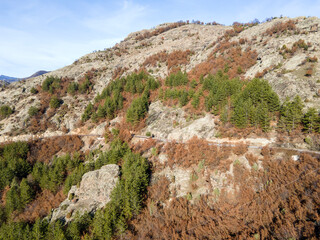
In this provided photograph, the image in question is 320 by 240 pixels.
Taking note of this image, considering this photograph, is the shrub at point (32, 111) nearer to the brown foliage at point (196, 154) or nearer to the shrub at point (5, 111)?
the shrub at point (5, 111)

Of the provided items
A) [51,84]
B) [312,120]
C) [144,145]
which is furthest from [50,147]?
[312,120]

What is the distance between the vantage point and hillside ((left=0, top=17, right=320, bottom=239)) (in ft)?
65.0

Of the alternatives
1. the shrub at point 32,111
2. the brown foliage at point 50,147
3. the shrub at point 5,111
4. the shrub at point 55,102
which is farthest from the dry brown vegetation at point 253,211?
the shrub at point 5,111

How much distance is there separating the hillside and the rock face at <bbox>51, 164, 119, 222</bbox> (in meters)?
0.18

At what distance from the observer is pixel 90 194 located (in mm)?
28500

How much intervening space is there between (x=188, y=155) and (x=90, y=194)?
62.4ft

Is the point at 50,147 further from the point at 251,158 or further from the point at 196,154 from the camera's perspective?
the point at 251,158

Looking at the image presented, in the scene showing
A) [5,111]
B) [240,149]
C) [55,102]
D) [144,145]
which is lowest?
[144,145]

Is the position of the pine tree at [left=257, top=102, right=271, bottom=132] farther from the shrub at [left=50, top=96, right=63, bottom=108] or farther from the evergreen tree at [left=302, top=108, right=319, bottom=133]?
the shrub at [left=50, top=96, right=63, bottom=108]

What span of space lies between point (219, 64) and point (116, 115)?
40.5 metres

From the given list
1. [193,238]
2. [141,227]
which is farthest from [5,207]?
[193,238]

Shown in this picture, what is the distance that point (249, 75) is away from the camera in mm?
46062

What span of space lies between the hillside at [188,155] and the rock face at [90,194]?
0.60 feet

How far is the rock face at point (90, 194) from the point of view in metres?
26.6
